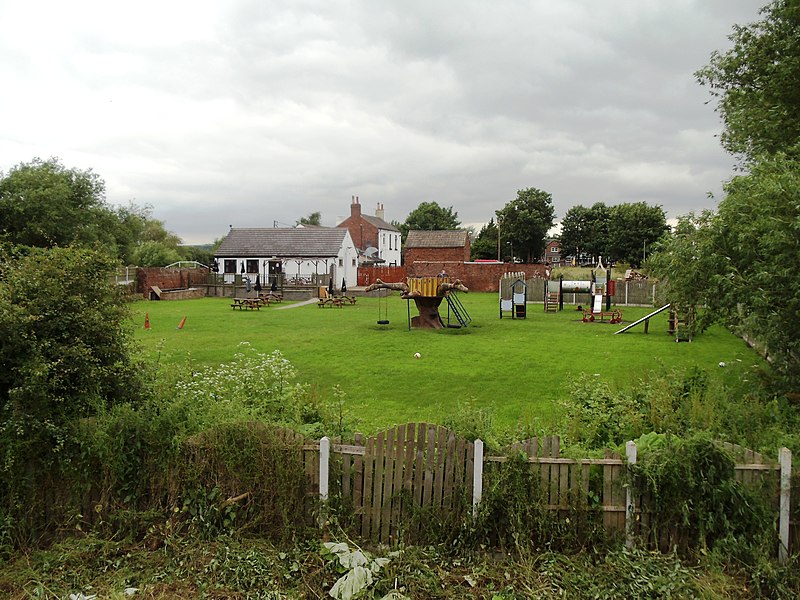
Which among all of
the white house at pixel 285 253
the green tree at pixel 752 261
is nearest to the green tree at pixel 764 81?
the green tree at pixel 752 261

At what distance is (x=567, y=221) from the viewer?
81.2 metres

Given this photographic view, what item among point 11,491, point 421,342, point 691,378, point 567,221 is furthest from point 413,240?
point 11,491

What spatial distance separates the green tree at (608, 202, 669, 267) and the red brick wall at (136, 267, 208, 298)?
5049 cm

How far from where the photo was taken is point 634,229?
68938mm

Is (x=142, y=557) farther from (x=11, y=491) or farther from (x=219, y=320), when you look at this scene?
(x=219, y=320)

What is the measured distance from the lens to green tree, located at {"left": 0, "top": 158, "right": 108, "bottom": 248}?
31.6 meters

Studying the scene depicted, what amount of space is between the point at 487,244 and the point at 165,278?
51.0 metres

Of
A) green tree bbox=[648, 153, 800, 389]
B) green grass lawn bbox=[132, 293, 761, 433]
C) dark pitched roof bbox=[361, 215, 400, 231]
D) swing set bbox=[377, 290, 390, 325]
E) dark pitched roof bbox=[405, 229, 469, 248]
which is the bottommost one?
green grass lawn bbox=[132, 293, 761, 433]

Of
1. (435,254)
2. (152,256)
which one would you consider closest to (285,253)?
(435,254)

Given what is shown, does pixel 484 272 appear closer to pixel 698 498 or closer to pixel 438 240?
pixel 438 240

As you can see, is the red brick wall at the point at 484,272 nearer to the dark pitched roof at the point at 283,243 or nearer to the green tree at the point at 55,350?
the dark pitched roof at the point at 283,243

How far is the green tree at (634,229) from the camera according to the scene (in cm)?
6819

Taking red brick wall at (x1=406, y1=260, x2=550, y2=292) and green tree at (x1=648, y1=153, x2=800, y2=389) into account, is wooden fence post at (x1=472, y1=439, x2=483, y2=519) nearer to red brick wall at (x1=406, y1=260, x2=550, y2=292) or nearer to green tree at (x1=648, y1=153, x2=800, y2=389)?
green tree at (x1=648, y1=153, x2=800, y2=389)

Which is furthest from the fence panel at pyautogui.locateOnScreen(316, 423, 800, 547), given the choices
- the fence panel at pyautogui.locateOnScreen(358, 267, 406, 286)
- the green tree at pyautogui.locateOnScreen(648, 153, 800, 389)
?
the fence panel at pyautogui.locateOnScreen(358, 267, 406, 286)
